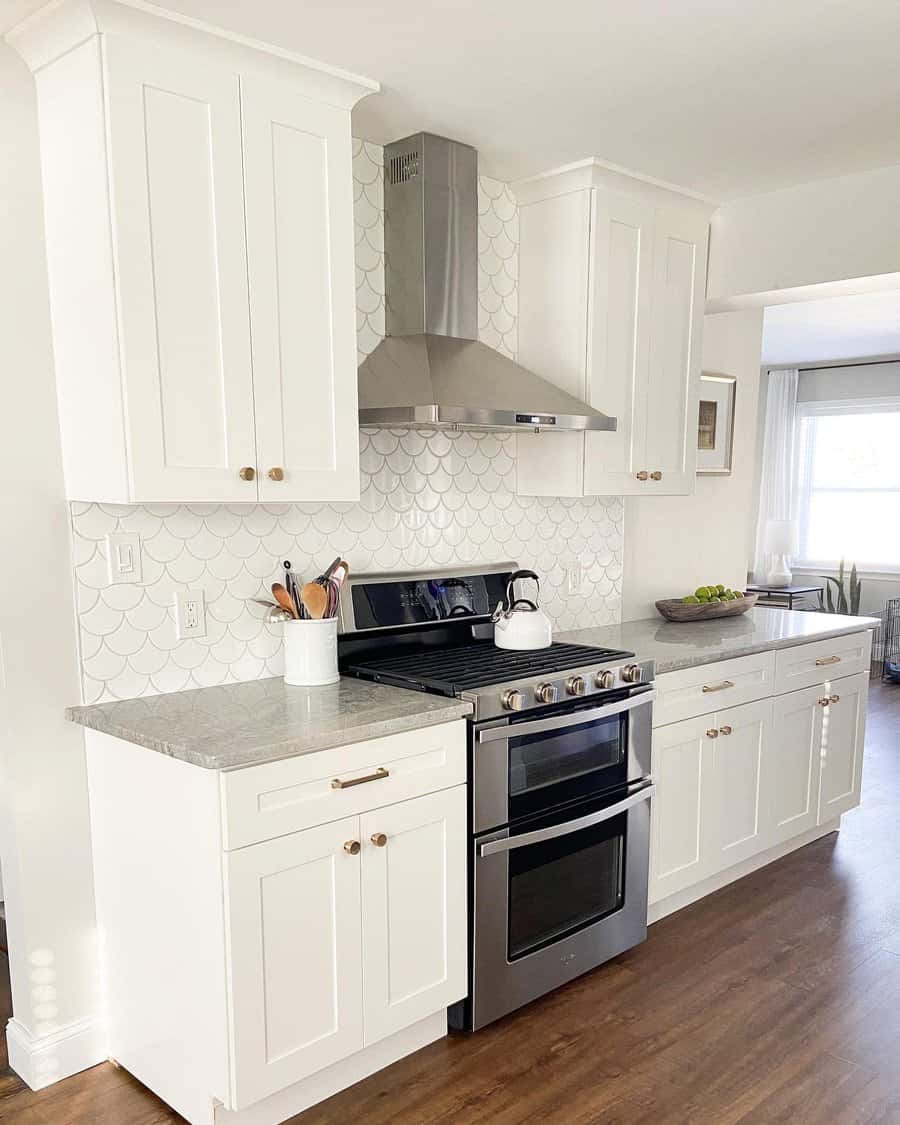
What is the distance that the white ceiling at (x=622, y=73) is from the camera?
2072 mm

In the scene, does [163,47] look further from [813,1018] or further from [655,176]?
[813,1018]

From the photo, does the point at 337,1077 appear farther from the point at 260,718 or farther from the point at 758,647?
the point at 758,647

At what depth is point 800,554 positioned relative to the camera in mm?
8367

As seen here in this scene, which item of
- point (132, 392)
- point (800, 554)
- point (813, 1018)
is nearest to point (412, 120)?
point (132, 392)

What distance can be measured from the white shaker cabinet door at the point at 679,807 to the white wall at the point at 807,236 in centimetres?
166

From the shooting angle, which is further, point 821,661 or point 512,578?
point 821,661

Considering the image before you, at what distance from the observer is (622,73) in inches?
94.3

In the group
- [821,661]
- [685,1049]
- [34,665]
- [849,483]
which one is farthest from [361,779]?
Answer: [849,483]

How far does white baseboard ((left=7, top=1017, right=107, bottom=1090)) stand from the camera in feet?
7.54

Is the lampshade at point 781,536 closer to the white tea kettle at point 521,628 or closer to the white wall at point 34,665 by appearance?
the white tea kettle at point 521,628

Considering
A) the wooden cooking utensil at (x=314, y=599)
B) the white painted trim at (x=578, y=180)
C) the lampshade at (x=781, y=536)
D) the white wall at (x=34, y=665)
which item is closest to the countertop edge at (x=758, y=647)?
the wooden cooking utensil at (x=314, y=599)

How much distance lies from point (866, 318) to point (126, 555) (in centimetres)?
532

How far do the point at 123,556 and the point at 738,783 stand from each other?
2.26 m

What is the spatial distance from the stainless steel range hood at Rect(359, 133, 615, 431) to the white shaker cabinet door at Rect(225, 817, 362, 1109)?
4.20 feet
